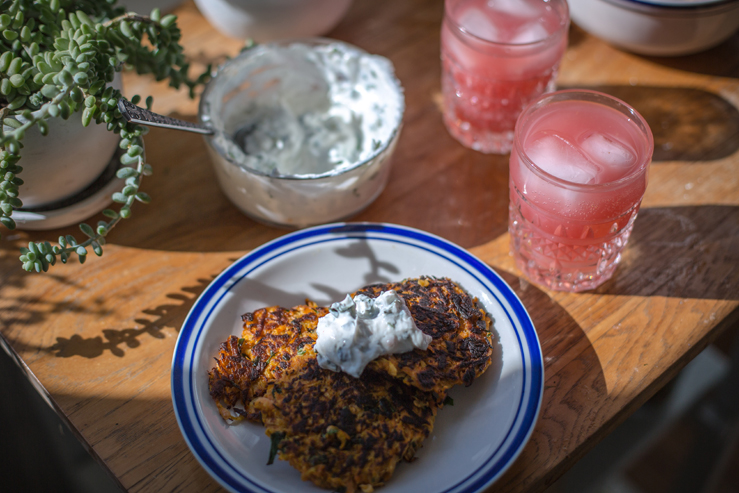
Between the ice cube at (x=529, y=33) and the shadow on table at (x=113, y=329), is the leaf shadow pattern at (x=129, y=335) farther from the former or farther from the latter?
the ice cube at (x=529, y=33)

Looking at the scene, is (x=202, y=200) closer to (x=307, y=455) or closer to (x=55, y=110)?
(x=55, y=110)

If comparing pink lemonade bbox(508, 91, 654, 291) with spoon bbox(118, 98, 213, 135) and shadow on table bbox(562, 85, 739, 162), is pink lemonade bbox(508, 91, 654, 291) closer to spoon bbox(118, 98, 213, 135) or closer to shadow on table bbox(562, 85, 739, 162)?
shadow on table bbox(562, 85, 739, 162)

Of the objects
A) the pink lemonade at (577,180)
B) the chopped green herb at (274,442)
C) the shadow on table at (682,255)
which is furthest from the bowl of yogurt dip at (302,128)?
the shadow on table at (682,255)

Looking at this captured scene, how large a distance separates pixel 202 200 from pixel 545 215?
793mm

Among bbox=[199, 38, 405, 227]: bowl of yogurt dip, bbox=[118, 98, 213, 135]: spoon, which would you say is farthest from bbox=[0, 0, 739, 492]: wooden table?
bbox=[118, 98, 213, 135]: spoon

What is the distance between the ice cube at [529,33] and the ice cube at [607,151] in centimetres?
35

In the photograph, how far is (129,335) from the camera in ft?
3.79

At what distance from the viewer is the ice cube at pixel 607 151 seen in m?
1.05

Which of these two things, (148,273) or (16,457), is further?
(16,457)

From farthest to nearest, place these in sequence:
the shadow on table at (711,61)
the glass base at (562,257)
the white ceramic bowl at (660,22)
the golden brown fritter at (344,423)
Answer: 1. the shadow on table at (711,61)
2. the white ceramic bowl at (660,22)
3. the glass base at (562,257)
4. the golden brown fritter at (344,423)

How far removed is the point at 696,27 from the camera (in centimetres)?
145

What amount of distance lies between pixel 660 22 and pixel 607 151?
0.62m

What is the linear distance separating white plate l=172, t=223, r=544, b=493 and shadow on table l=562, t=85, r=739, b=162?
0.70 meters

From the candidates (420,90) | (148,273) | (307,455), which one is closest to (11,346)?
(148,273)
